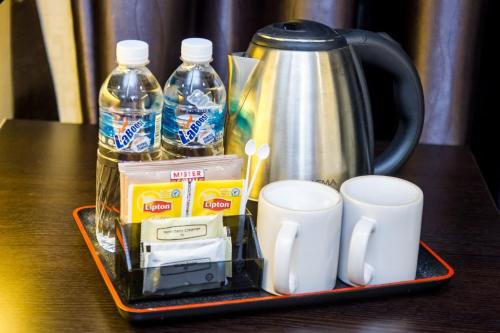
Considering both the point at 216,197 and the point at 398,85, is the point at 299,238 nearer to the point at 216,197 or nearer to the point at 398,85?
the point at 216,197

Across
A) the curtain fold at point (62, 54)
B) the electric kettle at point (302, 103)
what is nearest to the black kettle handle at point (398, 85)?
the electric kettle at point (302, 103)

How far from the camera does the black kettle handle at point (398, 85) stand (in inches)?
32.7

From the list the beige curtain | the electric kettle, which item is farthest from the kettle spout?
the beige curtain

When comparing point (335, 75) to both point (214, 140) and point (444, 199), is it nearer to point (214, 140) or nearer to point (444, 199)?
point (214, 140)

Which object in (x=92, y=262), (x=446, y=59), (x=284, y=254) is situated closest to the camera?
(x=284, y=254)

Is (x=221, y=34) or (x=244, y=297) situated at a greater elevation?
(x=221, y=34)

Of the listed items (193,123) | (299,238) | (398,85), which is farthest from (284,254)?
(398,85)

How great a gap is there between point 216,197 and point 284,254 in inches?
3.8

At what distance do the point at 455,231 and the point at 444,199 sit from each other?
0.09m

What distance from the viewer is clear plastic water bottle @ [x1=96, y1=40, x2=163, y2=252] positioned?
0.71 metres

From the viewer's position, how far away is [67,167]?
96 cm

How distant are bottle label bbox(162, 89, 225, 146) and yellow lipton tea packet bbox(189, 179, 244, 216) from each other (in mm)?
75

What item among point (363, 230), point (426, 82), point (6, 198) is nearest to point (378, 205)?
point (363, 230)

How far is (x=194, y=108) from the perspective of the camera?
2.45 feet
